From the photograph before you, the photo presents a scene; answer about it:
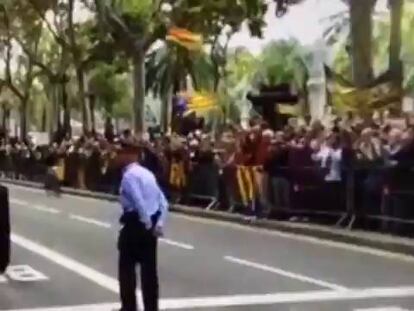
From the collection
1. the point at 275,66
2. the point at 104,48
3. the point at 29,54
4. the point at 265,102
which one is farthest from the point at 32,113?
the point at 265,102

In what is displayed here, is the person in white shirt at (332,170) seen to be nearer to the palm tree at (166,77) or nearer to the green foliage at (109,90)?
the palm tree at (166,77)

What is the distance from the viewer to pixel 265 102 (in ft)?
102

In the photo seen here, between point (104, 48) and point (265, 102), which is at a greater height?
point (104, 48)

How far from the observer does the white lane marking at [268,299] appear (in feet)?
42.0

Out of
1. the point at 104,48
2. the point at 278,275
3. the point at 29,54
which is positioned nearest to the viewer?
the point at 278,275

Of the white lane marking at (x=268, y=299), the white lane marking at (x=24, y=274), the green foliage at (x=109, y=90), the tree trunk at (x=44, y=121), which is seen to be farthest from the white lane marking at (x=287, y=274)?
the tree trunk at (x=44, y=121)

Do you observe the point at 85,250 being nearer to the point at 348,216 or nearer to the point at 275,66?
the point at 348,216

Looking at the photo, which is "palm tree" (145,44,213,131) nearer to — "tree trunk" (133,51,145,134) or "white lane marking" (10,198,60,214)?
"tree trunk" (133,51,145,134)

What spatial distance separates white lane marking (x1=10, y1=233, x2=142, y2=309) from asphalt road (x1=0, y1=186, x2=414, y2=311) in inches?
0.5

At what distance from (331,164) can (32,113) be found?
246 ft

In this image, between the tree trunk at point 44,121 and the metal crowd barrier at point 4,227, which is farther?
the tree trunk at point 44,121

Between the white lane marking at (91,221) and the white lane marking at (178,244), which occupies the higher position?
the white lane marking at (91,221)

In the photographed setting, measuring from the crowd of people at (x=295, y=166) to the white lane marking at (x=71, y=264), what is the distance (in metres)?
1.43

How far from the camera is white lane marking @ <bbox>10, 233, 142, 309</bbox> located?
14.8 m
